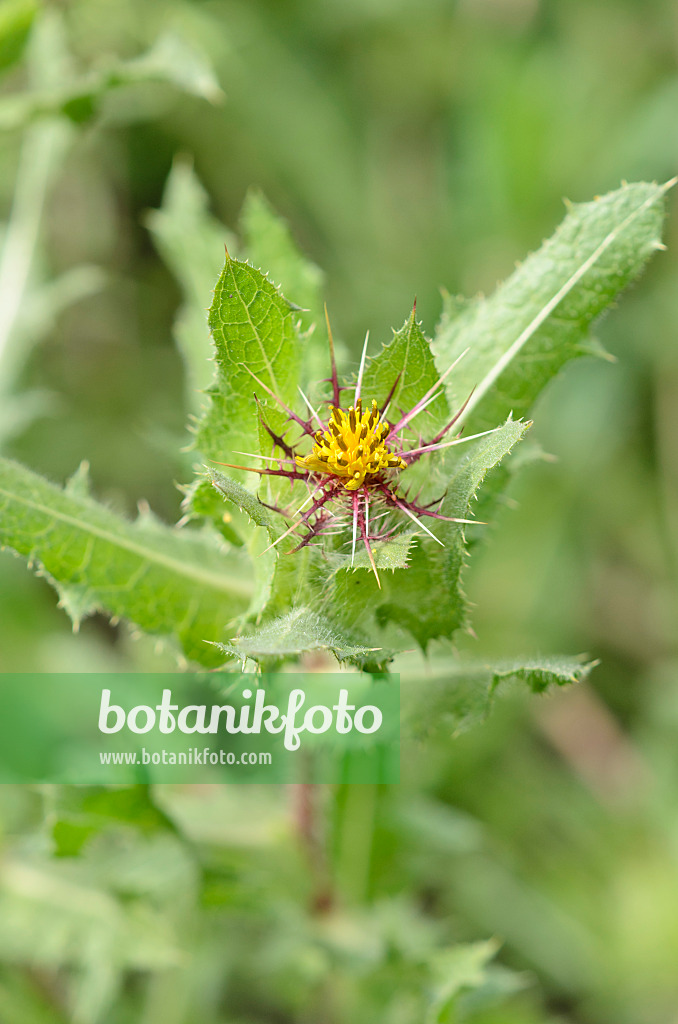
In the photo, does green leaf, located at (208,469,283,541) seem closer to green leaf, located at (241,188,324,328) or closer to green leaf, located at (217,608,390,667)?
green leaf, located at (217,608,390,667)

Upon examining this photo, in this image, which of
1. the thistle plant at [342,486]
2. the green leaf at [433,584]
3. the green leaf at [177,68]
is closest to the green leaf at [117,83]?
the green leaf at [177,68]

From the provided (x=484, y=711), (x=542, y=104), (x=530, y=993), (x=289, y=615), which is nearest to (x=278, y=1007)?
(x=530, y=993)

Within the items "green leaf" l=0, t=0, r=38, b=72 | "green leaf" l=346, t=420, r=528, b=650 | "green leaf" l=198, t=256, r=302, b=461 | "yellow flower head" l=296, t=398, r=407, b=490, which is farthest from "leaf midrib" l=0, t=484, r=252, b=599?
"green leaf" l=0, t=0, r=38, b=72

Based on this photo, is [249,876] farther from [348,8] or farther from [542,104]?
[348,8]

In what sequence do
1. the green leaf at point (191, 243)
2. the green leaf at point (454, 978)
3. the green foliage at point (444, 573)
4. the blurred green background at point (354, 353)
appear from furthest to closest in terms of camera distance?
the blurred green background at point (354, 353) → the green leaf at point (191, 243) → the green leaf at point (454, 978) → the green foliage at point (444, 573)

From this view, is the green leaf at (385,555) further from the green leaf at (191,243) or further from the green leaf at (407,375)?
the green leaf at (191,243)
